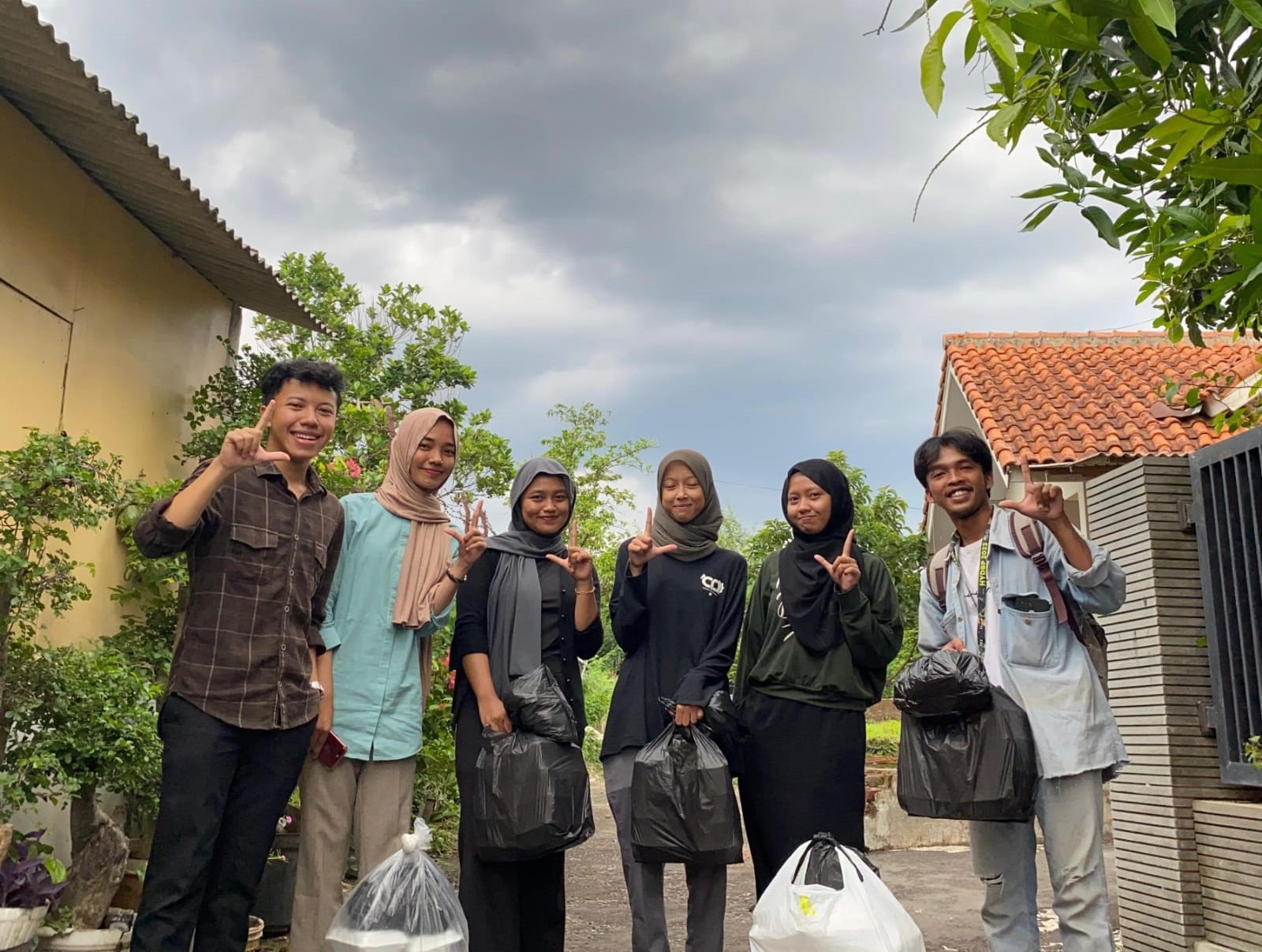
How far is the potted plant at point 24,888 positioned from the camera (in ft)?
10.8

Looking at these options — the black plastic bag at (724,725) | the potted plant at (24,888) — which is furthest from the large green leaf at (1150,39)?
the potted plant at (24,888)

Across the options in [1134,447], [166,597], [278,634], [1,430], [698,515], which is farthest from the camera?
[1134,447]

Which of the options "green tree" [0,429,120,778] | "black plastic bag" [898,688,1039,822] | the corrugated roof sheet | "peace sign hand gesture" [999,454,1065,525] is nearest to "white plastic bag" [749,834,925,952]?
"black plastic bag" [898,688,1039,822]

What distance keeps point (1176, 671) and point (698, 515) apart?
1.88 metres

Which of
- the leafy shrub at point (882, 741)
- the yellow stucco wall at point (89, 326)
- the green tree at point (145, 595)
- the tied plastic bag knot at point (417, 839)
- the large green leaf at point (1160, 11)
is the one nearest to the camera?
the large green leaf at point (1160, 11)

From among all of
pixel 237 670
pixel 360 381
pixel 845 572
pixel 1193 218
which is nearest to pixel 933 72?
pixel 1193 218

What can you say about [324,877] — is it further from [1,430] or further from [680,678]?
[1,430]

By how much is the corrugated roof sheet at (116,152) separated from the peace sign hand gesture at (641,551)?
2.78 m

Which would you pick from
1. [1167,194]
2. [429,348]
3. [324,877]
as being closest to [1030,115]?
[1167,194]

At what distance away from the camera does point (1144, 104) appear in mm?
1945

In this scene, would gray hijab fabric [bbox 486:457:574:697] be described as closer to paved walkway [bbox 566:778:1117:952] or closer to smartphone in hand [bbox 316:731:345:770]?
smartphone in hand [bbox 316:731:345:770]

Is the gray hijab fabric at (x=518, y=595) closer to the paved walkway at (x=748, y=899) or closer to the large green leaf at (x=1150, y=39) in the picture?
the paved walkway at (x=748, y=899)

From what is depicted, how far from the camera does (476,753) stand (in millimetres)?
3297

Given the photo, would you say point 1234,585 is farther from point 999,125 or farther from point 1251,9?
point 1251,9
